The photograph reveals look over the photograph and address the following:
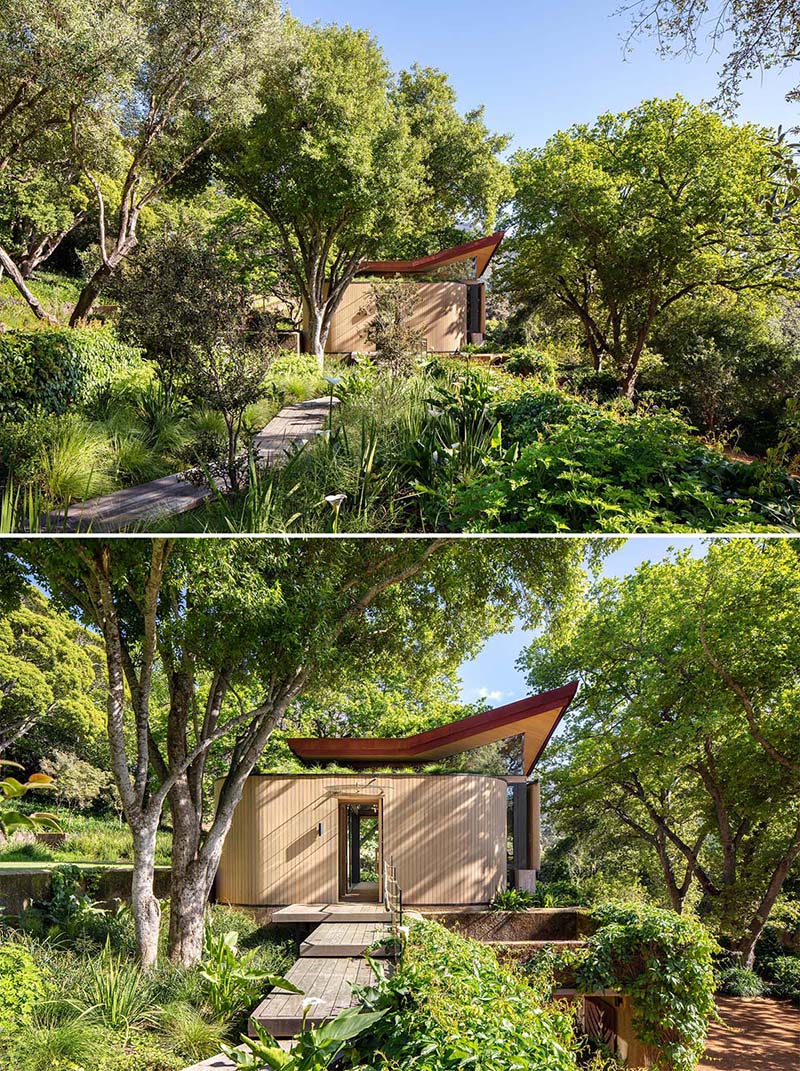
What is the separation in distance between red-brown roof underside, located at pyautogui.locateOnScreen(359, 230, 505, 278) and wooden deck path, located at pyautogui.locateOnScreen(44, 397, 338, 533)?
963cm

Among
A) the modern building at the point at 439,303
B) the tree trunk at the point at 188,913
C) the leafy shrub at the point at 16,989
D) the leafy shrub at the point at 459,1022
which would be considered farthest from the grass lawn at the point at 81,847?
the leafy shrub at the point at 459,1022

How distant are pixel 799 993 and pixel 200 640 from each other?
865 centimetres

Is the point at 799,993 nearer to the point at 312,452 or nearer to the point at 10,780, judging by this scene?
the point at 312,452

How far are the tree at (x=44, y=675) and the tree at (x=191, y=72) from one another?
18.9ft

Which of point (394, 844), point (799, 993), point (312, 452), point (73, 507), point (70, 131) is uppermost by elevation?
point (70, 131)

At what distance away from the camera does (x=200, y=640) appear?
6.18m

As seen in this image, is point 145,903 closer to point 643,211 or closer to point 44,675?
point 44,675

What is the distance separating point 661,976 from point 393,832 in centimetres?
529

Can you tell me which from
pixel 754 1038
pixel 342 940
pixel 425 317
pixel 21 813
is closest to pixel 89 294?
pixel 425 317

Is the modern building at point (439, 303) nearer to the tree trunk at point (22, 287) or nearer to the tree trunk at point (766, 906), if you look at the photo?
the tree trunk at point (22, 287)

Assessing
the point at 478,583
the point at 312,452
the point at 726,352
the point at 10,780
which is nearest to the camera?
the point at 10,780

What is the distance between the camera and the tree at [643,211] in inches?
640

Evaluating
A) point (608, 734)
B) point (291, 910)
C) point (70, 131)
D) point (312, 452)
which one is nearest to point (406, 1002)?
point (312, 452)

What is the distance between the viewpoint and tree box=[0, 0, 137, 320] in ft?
36.2
